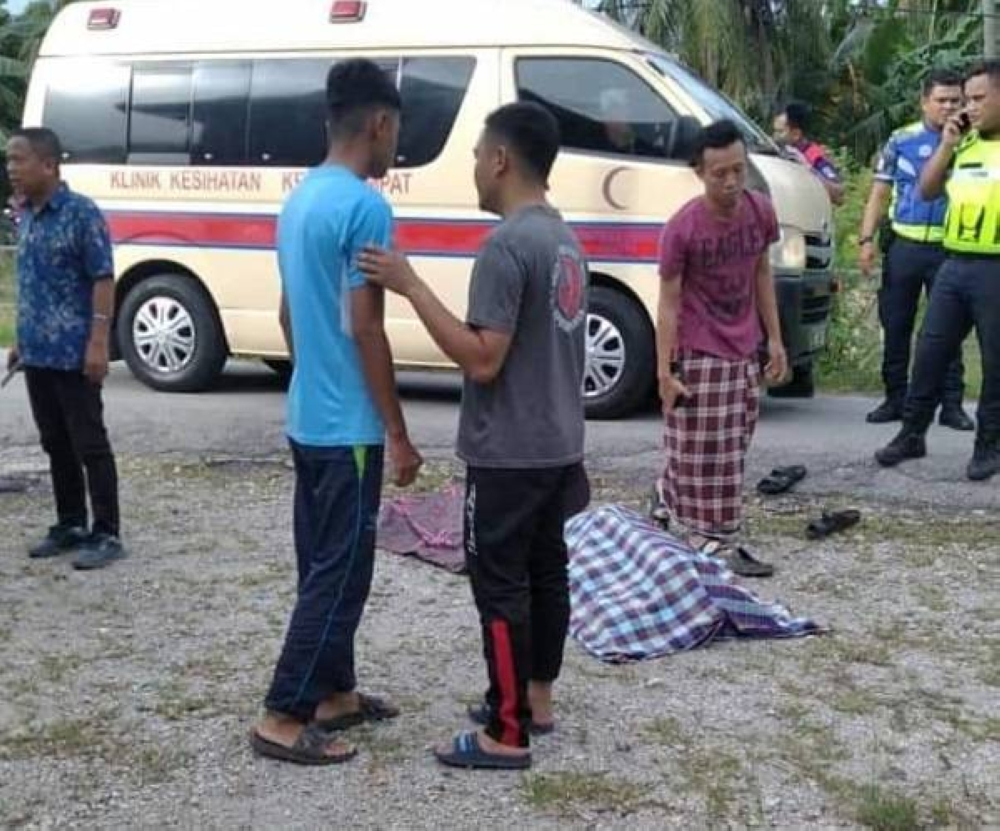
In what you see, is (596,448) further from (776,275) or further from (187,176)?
(187,176)

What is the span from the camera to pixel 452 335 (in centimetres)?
367

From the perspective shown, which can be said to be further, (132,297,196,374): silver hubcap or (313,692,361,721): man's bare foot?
(132,297,196,374): silver hubcap

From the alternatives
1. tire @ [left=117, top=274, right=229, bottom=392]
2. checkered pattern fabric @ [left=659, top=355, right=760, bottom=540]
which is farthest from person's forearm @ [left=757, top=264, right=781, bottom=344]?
tire @ [left=117, top=274, right=229, bottom=392]

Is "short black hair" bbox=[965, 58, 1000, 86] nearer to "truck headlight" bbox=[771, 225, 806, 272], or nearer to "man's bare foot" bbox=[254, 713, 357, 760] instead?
"truck headlight" bbox=[771, 225, 806, 272]

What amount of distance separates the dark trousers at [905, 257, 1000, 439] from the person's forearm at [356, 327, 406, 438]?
3.88 m

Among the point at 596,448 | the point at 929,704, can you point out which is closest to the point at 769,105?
the point at 596,448

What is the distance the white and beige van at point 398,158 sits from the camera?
877 centimetres

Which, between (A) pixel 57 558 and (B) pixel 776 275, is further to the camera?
(B) pixel 776 275

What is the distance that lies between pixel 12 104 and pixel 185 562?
93.5 feet

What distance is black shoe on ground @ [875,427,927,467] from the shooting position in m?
7.34

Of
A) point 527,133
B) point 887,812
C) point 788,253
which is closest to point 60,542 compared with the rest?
point 527,133

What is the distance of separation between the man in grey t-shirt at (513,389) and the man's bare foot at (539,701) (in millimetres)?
132

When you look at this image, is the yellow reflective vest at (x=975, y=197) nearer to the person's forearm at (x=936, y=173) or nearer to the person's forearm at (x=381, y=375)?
the person's forearm at (x=936, y=173)

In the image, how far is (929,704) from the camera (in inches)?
175
